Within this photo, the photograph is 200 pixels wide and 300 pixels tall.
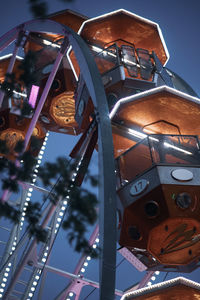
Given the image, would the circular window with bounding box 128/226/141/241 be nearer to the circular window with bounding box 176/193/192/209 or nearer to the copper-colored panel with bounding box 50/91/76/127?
the circular window with bounding box 176/193/192/209

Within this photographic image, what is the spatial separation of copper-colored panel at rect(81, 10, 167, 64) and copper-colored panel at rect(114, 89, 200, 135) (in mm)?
4562

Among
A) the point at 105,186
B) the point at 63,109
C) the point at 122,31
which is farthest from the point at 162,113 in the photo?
the point at 105,186

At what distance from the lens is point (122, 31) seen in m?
20.0

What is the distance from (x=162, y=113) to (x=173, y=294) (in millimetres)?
6479

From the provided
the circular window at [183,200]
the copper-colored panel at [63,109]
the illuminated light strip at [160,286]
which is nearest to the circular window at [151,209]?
the circular window at [183,200]

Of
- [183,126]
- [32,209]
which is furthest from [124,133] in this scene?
[32,209]

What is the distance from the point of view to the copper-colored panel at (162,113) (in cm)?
1497

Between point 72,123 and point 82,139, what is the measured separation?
10.1m

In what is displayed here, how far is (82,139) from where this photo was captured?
1198cm

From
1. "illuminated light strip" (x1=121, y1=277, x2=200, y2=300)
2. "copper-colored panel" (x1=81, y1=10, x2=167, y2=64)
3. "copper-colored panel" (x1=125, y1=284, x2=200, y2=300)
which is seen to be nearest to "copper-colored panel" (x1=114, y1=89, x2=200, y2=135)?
"copper-colored panel" (x1=81, y1=10, x2=167, y2=64)

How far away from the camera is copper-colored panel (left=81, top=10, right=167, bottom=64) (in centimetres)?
1932

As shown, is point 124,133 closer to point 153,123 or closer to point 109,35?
point 153,123

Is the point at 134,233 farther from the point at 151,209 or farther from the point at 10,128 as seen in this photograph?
the point at 10,128

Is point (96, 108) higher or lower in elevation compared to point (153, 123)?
higher
